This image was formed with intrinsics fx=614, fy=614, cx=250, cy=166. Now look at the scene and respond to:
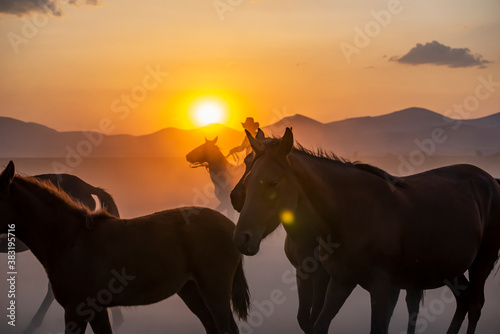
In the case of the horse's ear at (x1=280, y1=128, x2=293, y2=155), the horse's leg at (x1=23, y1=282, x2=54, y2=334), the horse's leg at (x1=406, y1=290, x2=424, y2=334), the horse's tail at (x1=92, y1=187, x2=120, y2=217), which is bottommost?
the horse's leg at (x1=406, y1=290, x2=424, y2=334)

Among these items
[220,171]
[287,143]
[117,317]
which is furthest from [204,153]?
[287,143]

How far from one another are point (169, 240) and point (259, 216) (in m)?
1.28

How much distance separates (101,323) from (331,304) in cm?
196

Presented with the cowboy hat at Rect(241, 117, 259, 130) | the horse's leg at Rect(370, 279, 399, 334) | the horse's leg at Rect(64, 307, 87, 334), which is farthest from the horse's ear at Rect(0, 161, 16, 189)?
the cowboy hat at Rect(241, 117, 259, 130)

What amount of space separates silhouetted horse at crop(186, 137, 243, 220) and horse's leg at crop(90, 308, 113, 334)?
1093 cm

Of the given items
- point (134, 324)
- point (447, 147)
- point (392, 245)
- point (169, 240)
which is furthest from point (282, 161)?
point (447, 147)

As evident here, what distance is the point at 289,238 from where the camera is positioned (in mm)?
5773

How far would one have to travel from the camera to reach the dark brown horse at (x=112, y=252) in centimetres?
506

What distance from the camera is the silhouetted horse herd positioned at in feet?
15.1

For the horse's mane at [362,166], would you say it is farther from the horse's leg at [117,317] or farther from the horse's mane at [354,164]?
the horse's leg at [117,317]

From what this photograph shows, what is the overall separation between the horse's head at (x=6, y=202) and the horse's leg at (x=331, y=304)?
2.62 meters

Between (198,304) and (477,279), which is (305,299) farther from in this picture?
(477,279)

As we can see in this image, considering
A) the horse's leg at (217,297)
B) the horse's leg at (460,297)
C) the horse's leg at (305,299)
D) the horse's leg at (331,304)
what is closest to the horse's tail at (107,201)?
the horse's leg at (217,297)

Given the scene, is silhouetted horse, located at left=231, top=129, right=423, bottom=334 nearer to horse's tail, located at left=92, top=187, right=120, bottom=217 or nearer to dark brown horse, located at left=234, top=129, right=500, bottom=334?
dark brown horse, located at left=234, top=129, right=500, bottom=334
